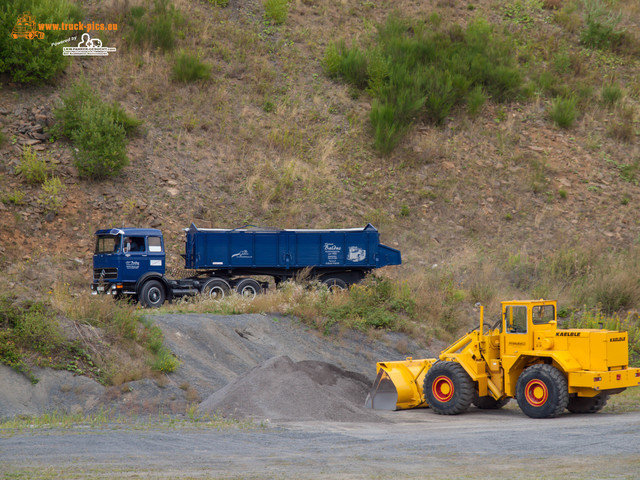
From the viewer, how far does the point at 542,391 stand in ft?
41.9

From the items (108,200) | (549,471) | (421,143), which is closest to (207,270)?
(108,200)

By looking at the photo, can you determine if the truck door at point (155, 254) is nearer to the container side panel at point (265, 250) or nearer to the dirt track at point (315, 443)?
the container side panel at point (265, 250)

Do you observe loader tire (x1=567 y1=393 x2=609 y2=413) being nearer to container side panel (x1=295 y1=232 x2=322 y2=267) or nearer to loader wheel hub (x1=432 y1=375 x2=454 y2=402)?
Result: loader wheel hub (x1=432 y1=375 x2=454 y2=402)

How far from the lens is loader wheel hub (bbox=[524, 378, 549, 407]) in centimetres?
1269

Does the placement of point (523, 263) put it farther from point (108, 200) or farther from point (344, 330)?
point (108, 200)

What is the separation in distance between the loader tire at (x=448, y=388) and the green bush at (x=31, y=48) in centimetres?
2391

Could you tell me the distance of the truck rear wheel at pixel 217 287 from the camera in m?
24.0

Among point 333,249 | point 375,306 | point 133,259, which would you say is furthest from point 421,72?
point 133,259

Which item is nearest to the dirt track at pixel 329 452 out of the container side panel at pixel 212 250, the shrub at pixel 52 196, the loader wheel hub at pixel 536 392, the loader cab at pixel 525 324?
the loader wheel hub at pixel 536 392

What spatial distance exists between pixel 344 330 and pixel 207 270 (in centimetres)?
738

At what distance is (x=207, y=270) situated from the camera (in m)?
25.1

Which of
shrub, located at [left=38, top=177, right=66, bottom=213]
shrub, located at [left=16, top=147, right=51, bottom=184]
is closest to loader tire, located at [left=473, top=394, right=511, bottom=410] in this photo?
shrub, located at [left=38, top=177, right=66, bottom=213]

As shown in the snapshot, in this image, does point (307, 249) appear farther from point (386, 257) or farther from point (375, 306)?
point (375, 306)

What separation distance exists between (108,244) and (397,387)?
12362 millimetres
